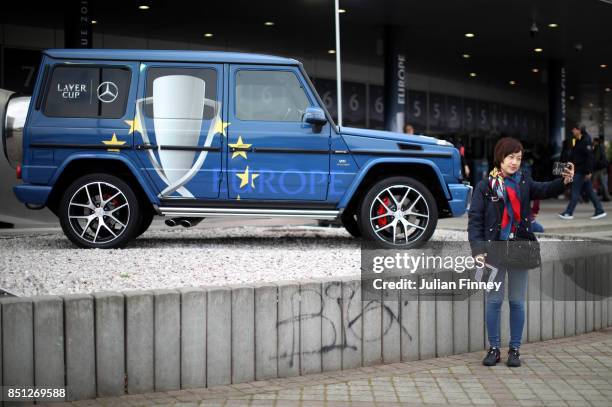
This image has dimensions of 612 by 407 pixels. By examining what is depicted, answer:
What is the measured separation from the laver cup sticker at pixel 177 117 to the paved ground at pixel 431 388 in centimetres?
325

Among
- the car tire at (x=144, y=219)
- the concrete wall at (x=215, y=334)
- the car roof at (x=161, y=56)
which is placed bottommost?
the concrete wall at (x=215, y=334)

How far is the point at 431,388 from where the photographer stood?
5.56 meters

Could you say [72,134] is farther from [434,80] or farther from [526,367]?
[434,80]

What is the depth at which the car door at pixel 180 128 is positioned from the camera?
27.7ft

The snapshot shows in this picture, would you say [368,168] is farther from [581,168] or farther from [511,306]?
[581,168]

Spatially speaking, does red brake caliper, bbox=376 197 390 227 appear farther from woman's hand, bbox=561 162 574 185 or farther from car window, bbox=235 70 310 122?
woman's hand, bbox=561 162 574 185

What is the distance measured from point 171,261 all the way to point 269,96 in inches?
83.4

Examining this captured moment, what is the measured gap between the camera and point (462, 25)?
77.5 ft

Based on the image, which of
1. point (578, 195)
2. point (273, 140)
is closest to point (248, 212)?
point (273, 140)

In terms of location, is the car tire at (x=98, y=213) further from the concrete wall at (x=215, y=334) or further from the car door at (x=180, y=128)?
the concrete wall at (x=215, y=334)

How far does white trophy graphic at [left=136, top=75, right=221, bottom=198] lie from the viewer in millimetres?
8445

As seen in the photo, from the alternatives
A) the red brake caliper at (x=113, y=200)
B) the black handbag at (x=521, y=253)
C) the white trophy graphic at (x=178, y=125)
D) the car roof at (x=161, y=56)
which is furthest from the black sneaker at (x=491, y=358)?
the red brake caliper at (x=113, y=200)

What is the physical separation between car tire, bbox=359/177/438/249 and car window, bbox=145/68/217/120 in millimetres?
1721

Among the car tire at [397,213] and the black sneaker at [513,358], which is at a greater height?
the car tire at [397,213]
